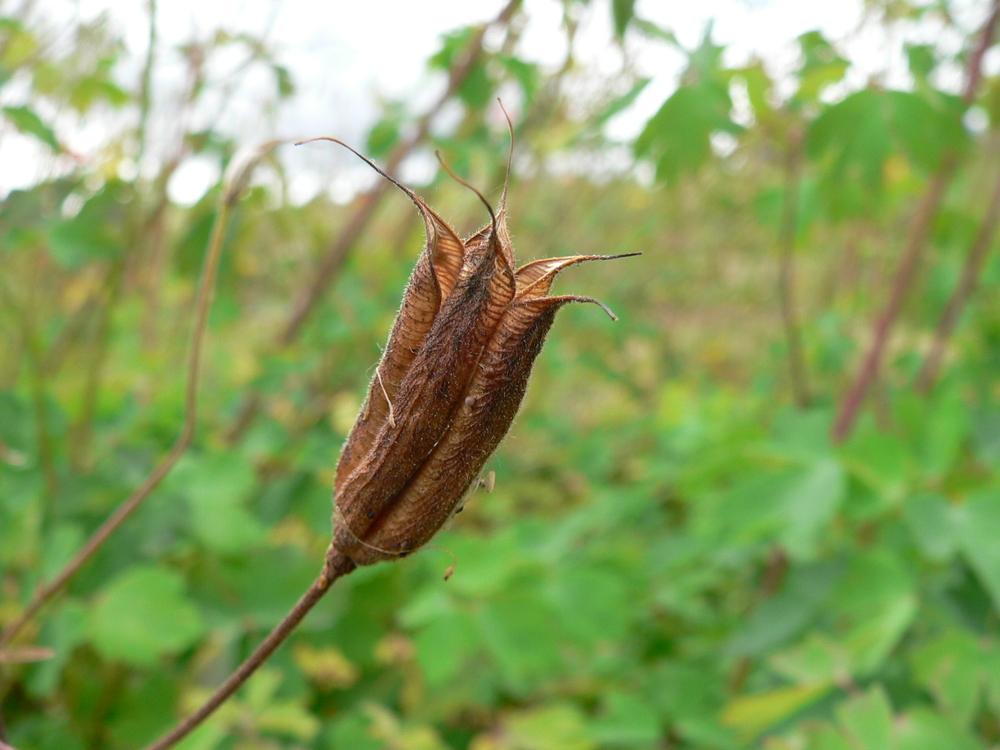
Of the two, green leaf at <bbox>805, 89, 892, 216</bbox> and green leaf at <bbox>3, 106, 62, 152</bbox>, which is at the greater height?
green leaf at <bbox>3, 106, 62, 152</bbox>

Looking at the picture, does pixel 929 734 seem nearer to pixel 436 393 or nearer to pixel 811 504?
pixel 811 504

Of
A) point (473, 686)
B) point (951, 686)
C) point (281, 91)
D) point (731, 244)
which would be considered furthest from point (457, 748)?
point (731, 244)

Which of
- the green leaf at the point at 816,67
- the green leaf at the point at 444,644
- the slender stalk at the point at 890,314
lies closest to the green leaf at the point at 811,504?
the slender stalk at the point at 890,314

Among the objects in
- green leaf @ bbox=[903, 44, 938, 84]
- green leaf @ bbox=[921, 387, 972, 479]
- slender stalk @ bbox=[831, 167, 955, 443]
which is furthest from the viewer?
slender stalk @ bbox=[831, 167, 955, 443]

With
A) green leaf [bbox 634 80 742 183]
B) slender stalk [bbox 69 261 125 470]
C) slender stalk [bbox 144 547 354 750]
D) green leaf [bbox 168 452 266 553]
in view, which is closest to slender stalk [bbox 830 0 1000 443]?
green leaf [bbox 634 80 742 183]

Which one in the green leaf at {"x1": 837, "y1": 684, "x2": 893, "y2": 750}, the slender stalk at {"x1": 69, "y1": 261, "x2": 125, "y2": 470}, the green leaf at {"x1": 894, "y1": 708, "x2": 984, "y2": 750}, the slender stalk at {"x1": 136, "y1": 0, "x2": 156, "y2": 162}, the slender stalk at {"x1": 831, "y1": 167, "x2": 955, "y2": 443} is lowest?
the green leaf at {"x1": 894, "y1": 708, "x2": 984, "y2": 750}

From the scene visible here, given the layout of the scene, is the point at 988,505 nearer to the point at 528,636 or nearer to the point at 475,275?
the point at 528,636

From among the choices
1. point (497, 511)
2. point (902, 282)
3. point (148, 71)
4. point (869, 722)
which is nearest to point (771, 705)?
point (869, 722)

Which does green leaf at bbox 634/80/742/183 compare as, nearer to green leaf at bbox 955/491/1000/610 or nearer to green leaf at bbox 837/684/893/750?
green leaf at bbox 955/491/1000/610
